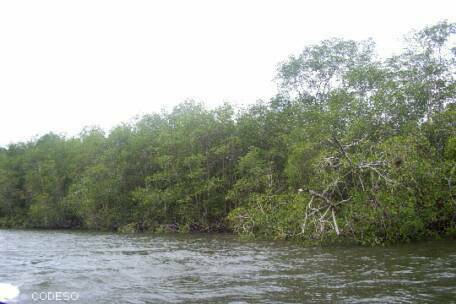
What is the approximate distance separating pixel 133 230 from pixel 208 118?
10.9 meters

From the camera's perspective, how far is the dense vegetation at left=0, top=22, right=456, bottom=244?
19.0 metres

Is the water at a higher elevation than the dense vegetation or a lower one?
lower

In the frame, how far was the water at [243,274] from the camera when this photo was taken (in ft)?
32.9

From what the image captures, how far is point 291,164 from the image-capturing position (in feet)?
86.2

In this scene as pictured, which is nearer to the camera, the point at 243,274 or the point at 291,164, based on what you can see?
the point at 243,274

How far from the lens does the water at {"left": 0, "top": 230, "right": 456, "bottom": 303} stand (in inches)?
394

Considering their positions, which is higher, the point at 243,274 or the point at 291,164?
the point at 291,164

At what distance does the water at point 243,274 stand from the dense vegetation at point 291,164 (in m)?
2.26

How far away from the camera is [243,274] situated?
12.9 meters

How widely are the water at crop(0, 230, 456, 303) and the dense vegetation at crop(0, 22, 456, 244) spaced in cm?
226

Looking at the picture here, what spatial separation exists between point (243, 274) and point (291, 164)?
14120 millimetres

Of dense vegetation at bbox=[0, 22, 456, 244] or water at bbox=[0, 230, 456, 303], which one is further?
dense vegetation at bbox=[0, 22, 456, 244]

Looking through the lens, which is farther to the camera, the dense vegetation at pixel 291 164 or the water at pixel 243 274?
the dense vegetation at pixel 291 164

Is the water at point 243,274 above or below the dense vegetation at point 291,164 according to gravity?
below
